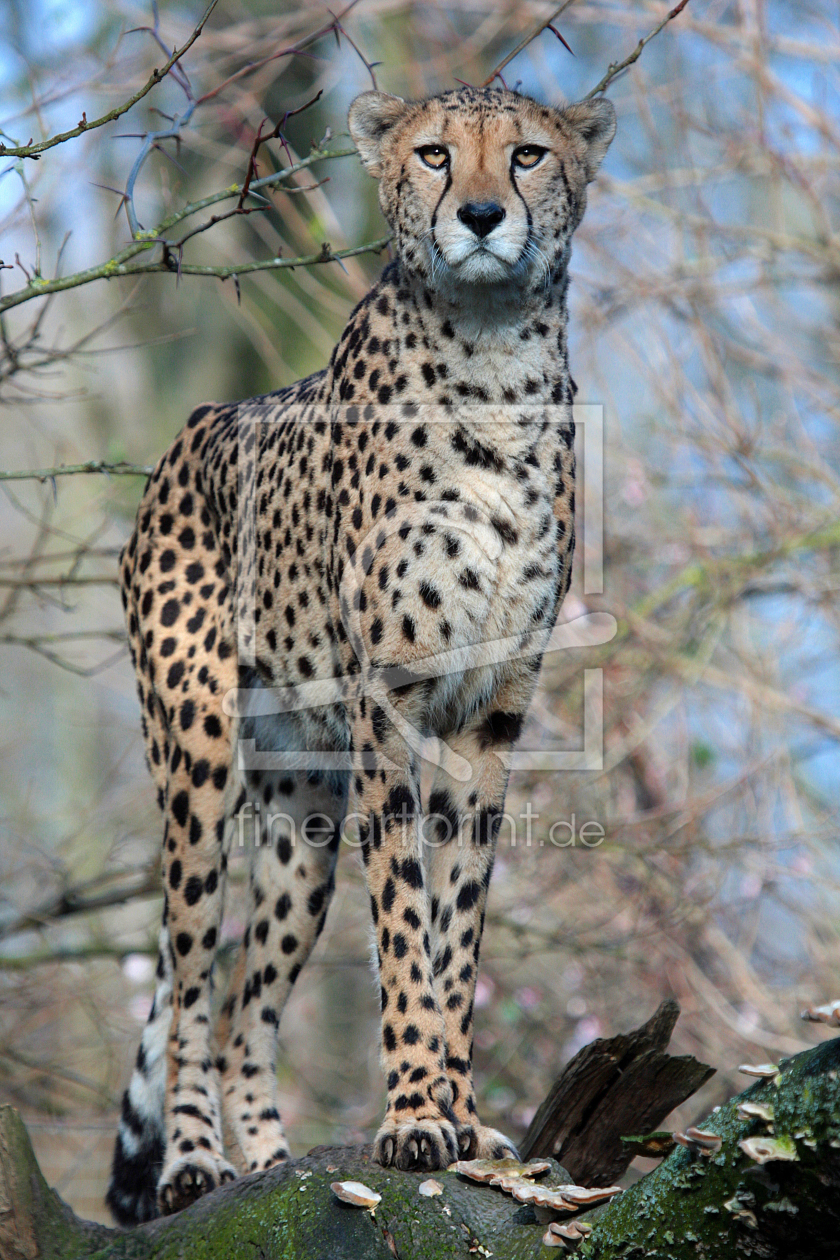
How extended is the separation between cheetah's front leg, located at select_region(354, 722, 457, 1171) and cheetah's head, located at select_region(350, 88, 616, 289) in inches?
54.2

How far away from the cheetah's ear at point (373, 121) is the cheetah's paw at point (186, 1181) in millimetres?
3098

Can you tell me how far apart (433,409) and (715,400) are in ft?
13.6

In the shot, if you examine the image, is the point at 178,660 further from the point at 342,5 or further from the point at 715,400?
the point at 342,5

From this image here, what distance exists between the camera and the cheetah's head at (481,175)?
3580mm

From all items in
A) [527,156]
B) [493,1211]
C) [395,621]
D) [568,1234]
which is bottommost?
[493,1211]

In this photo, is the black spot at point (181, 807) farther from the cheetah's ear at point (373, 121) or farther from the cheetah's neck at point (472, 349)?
the cheetah's ear at point (373, 121)

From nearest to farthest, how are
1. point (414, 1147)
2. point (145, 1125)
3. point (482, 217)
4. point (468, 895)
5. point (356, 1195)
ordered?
1. point (356, 1195)
2. point (414, 1147)
3. point (482, 217)
4. point (468, 895)
5. point (145, 1125)

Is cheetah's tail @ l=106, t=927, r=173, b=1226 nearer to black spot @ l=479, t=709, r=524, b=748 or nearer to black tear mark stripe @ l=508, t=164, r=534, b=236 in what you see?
black spot @ l=479, t=709, r=524, b=748

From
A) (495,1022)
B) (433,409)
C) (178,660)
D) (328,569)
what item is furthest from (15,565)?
(495,1022)

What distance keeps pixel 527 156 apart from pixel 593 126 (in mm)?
393

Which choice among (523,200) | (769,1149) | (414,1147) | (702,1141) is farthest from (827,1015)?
A: (523,200)

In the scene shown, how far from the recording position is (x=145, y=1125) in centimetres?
437

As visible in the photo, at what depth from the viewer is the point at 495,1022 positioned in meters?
8.09

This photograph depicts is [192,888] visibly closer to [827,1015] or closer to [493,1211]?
[493,1211]
